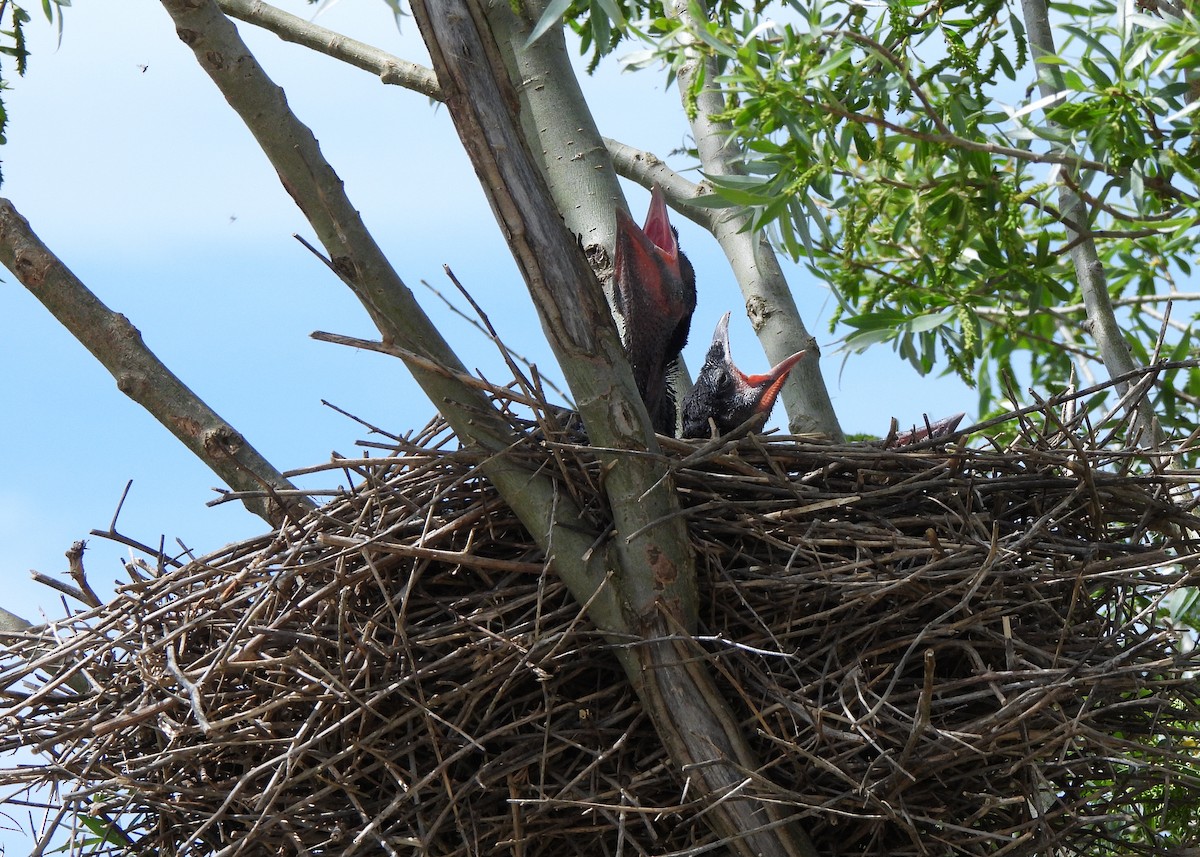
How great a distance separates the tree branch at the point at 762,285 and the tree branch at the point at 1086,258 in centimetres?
54

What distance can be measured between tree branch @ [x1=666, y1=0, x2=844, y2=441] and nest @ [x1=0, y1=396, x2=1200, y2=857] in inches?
22.7

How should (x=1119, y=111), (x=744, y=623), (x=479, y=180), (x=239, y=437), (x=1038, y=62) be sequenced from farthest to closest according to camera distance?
(x=1038, y=62) → (x=1119, y=111) → (x=239, y=437) → (x=744, y=623) → (x=479, y=180)

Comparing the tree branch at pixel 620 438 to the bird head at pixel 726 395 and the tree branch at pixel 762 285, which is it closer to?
the bird head at pixel 726 395

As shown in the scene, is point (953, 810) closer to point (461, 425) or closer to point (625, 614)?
point (625, 614)

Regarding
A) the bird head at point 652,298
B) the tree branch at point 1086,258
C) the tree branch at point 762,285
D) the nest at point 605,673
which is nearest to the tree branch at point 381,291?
the nest at point 605,673

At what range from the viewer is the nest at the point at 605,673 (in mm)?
1328

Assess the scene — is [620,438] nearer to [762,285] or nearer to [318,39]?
[762,285]

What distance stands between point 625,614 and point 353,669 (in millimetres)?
320

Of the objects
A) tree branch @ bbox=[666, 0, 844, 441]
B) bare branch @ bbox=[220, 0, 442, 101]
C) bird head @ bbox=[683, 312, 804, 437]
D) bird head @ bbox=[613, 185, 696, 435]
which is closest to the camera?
bird head @ bbox=[613, 185, 696, 435]

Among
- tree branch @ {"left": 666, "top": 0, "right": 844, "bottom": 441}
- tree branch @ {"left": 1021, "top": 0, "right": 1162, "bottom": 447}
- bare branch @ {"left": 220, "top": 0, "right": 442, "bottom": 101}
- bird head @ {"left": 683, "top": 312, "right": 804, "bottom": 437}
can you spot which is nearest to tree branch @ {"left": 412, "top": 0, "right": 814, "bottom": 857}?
bird head @ {"left": 683, "top": 312, "right": 804, "bottom": 437}

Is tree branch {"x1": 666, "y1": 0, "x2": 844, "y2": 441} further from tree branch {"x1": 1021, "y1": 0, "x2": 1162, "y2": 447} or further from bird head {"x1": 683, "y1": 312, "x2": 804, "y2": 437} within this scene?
tree branch {"x1": 1021, "y1": 0, "x2": 1162, "y2": 447}

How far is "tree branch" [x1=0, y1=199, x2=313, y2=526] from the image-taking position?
165 cm

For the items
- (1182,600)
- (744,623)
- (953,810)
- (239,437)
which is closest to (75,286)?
(239,437)

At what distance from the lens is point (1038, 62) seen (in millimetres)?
2105
